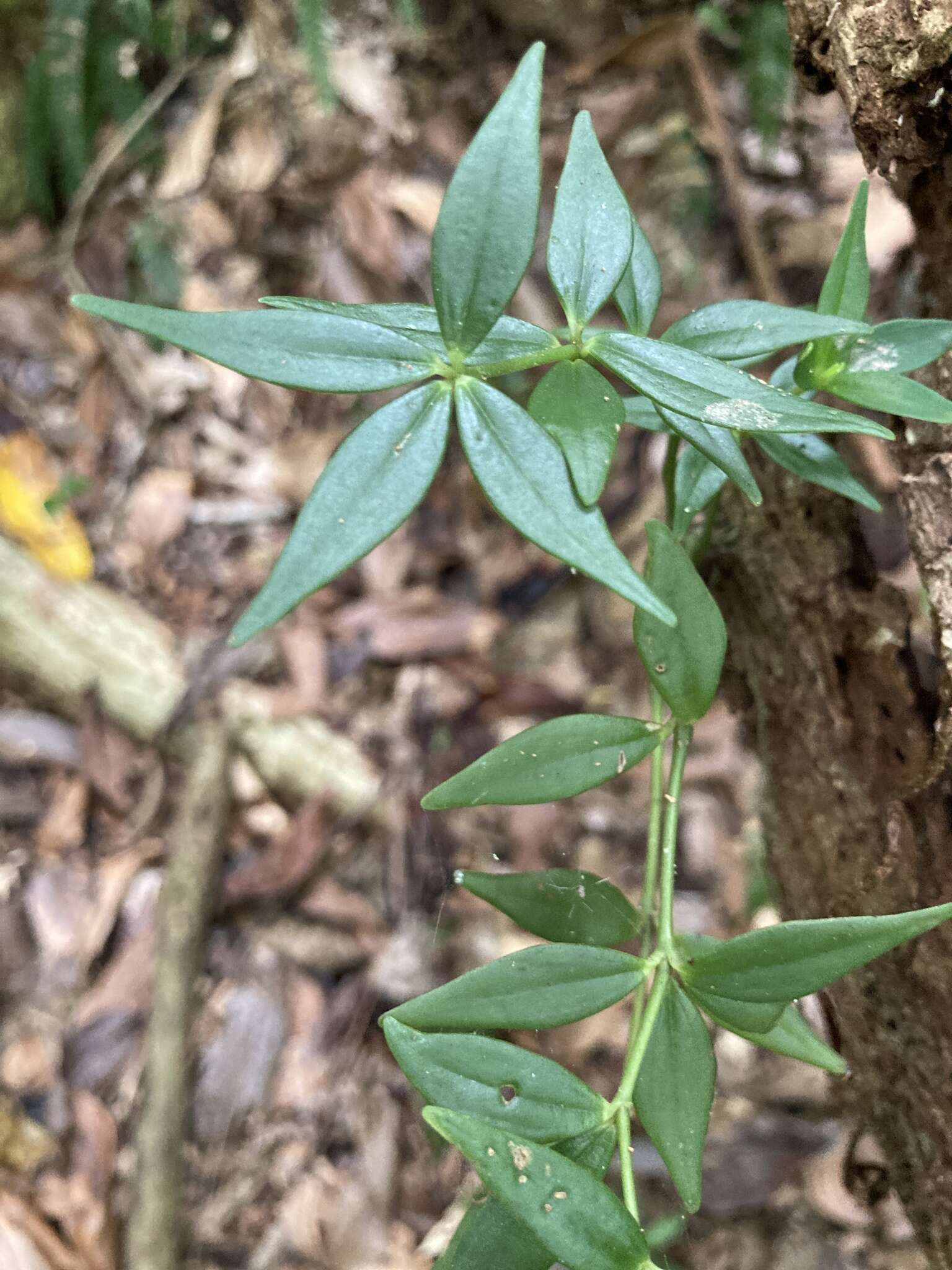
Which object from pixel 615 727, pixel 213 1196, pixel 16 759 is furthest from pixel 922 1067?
pixel 16 759

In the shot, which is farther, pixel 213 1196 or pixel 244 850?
pixel 244 850

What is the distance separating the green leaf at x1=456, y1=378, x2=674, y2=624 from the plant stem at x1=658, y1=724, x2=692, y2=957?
26cm

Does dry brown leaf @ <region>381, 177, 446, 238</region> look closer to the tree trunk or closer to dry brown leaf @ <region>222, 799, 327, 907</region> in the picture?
dry brown leaf @ <region>222, 799, 327, 907</region>

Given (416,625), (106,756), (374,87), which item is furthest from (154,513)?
(374,87)

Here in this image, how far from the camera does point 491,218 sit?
0.64m

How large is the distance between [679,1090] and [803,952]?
14 cm

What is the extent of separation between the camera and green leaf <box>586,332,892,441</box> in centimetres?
60

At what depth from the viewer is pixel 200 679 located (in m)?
2.20

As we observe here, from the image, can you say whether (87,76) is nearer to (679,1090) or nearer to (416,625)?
(416,625)

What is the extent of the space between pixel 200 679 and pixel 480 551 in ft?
2.37

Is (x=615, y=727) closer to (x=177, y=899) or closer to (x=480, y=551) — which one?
(x=177, y=899)

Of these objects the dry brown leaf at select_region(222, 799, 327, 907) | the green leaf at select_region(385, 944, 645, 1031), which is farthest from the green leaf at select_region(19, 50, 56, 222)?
the green leaf at select_region(385, 944, 645, 1031)

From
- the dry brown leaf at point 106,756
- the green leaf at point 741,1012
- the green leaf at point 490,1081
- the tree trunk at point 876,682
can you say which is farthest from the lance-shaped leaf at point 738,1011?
the dry brown leaf at point 106,756

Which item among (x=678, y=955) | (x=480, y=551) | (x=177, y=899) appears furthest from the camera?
(x=480, y=551)
